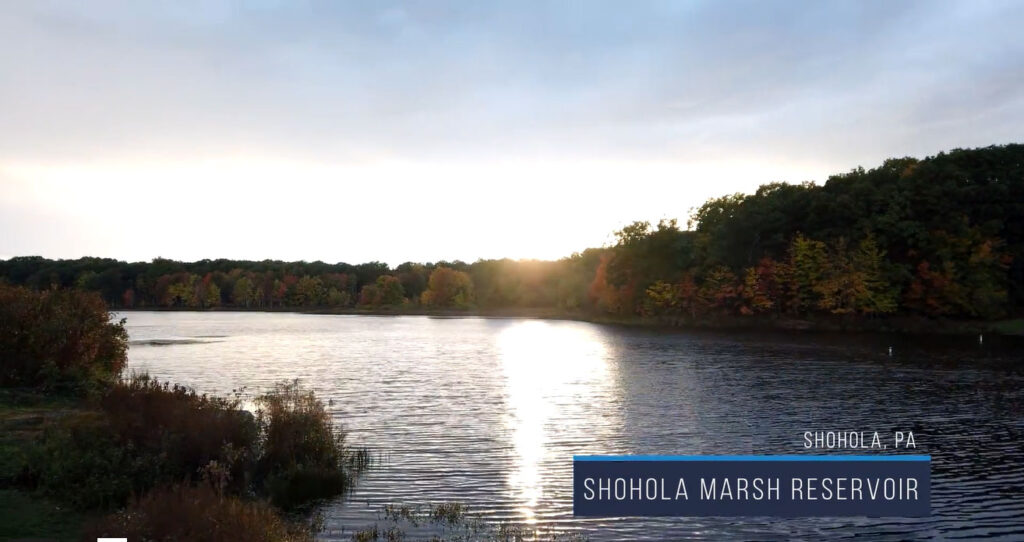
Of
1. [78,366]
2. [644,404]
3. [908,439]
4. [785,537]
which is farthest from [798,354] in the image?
[78,366]

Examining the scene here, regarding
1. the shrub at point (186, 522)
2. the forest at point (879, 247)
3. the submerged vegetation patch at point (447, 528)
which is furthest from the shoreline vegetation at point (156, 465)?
the forest at point (879, 247)

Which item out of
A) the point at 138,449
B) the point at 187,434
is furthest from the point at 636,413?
the point at 138,449

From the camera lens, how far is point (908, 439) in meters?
25.2

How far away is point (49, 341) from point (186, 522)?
21.1m

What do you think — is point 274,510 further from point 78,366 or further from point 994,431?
point 994,431

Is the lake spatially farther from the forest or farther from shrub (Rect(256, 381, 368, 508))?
the forest

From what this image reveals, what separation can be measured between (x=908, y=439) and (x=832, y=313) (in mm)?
79151

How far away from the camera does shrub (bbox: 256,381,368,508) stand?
1783 centimetres

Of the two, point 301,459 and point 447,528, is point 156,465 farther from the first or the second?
point 447,528

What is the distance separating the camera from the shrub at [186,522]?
1127cm

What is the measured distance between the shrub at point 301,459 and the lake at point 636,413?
83 centimetres

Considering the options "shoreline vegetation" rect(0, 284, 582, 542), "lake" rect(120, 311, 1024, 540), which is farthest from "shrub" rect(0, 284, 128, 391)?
"lake" rect(120, 311, 1024, 540)

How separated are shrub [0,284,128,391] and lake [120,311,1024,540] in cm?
871

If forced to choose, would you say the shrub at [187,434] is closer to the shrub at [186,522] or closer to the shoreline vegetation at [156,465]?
the shoreline vegetation at [156,465]
